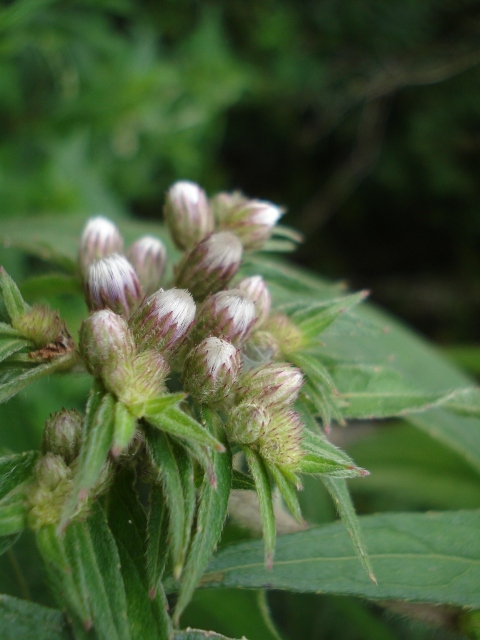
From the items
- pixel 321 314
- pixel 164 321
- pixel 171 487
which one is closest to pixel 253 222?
pixel 321 314

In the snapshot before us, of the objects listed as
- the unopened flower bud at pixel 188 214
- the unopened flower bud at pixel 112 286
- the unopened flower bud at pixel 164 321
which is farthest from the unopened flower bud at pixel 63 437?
the unopened flower bud at pixel 188 214

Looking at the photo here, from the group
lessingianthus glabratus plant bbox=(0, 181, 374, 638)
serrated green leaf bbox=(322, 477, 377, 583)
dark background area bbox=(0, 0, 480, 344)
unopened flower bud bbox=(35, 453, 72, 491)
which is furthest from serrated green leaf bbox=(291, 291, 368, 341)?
dark background area bbox=(0, 0, 480, 344)

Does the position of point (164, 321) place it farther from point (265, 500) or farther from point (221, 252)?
point (265, 500)

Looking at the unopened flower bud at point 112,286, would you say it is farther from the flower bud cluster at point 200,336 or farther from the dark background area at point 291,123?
the dark background area at point 291,123

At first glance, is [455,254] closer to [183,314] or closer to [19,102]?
[19,102]

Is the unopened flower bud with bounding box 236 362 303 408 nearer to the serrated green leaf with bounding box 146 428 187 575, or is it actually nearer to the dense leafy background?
the serrated green leaf with bounding box 146 428 187 575

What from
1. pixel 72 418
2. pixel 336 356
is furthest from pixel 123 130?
pixel 72 418
